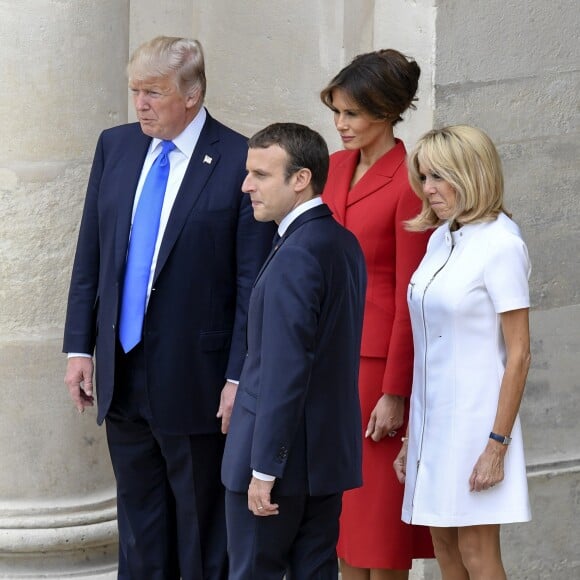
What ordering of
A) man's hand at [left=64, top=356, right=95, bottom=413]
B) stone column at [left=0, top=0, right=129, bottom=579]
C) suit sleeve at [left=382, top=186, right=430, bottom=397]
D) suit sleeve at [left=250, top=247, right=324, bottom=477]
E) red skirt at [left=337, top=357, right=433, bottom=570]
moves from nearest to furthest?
1. suit sleeve at [left=250, top=247, right=324, bottom=477]
2. suit sleeve at [left=382, top=186, right=430, bottom=397]
3. red skirt at [left=337, top=357, right=433, bottom=570]
4. man's hand at [left=64, top=356, right=95, bottom=413]
5. stone column at [left=0, top=0, right=129, bottom=579]

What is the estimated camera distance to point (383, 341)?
4.06 meters

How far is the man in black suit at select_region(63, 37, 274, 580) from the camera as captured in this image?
4.01 m

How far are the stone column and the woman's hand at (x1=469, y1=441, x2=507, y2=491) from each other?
56.7 inches

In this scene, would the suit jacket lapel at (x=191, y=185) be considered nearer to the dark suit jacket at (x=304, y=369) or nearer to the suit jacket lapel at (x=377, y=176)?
the suit jacket lapel at (x=377, y=176)

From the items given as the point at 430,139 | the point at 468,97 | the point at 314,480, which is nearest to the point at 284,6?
the point at 468,97

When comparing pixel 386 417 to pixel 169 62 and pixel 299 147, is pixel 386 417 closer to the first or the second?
pixel 299 147

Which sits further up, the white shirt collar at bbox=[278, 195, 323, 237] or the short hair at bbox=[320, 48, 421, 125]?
the short hair at bbox=[320, 48, 421, 125]

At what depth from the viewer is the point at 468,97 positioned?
4668mm

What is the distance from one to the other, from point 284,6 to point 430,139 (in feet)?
5.40

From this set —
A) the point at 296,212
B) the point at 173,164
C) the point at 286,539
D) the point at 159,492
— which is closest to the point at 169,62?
the point at 173,164

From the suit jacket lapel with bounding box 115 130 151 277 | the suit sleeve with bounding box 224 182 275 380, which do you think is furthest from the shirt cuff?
the suit jacket lapel with bounding box 115 130 151 277

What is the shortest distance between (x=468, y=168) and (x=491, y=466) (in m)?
0.77

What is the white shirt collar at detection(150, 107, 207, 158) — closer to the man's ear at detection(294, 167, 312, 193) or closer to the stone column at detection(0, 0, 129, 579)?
the stone column at detection(0, 0, 129, 579)

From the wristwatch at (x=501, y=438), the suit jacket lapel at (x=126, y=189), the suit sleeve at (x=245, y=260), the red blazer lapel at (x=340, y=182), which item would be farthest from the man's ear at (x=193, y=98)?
the wristwatch at (x=501, y=438)
